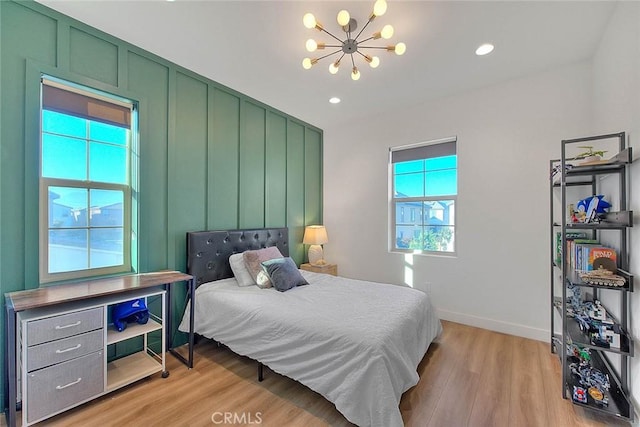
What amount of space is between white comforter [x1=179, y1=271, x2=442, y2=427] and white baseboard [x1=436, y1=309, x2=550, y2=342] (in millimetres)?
781

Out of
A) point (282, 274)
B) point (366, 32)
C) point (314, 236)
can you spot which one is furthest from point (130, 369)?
point (366, 32)

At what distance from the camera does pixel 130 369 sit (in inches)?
80.0

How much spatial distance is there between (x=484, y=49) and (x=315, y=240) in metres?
2.84

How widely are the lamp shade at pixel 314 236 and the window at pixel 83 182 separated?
2.19m

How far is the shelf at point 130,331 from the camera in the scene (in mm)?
1882

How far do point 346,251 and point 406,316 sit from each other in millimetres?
2172

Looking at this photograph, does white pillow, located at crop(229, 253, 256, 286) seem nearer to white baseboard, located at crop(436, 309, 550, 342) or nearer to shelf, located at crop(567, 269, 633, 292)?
white baseboard, located at crop(436, 309, 550, 342)

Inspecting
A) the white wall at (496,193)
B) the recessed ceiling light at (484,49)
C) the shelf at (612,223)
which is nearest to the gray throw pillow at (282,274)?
the white wall at (496,193)

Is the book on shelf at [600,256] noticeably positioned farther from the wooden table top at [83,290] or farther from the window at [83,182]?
the window at [83,182]

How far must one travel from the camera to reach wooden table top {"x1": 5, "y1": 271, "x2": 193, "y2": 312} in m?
1.53

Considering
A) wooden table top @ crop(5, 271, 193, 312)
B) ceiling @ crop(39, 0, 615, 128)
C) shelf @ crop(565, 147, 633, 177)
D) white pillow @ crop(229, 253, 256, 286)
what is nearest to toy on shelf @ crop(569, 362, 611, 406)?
shelf @ crop(565, 147, 633, 177)

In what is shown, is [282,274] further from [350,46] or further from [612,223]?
[612,223]

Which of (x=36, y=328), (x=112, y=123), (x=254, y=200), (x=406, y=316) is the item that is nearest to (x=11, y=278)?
(x=36, y=328)

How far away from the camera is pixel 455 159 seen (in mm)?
3242
